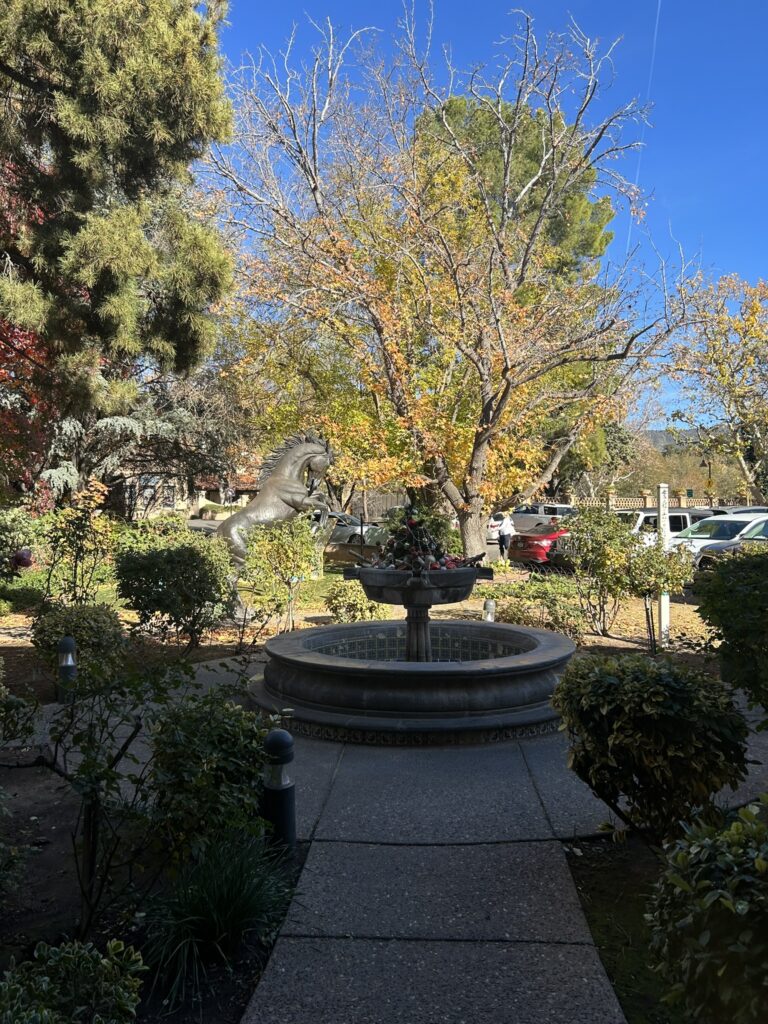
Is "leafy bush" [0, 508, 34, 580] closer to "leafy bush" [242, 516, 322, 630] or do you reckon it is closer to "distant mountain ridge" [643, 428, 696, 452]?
"leafy bush" [242, 516, 322, 630]

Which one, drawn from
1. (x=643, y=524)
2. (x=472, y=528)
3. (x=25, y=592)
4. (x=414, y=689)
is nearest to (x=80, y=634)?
(x=414, y=689)

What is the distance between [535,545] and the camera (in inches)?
790

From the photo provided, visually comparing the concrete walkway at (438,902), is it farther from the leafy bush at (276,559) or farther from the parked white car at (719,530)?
the parked white car at (719,530)

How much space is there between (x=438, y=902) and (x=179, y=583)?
622cm

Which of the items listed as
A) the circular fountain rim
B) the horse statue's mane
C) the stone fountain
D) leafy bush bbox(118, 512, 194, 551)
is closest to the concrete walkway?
the stone fountain

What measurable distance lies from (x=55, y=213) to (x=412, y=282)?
8.04 meters

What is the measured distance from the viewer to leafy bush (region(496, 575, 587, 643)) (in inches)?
422

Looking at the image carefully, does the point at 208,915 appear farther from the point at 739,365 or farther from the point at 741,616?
the point at 739,365

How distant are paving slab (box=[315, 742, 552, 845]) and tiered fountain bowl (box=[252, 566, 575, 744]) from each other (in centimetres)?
18

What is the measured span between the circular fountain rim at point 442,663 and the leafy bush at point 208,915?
2868 mm

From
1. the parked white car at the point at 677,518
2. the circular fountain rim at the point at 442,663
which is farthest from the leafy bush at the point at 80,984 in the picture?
the parked white car at the point at 677,518

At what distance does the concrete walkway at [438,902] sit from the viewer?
272 centimetres

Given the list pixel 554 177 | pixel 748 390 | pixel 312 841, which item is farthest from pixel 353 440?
pixel 312 841

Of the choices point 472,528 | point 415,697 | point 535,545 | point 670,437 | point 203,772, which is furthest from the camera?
point 670,437
